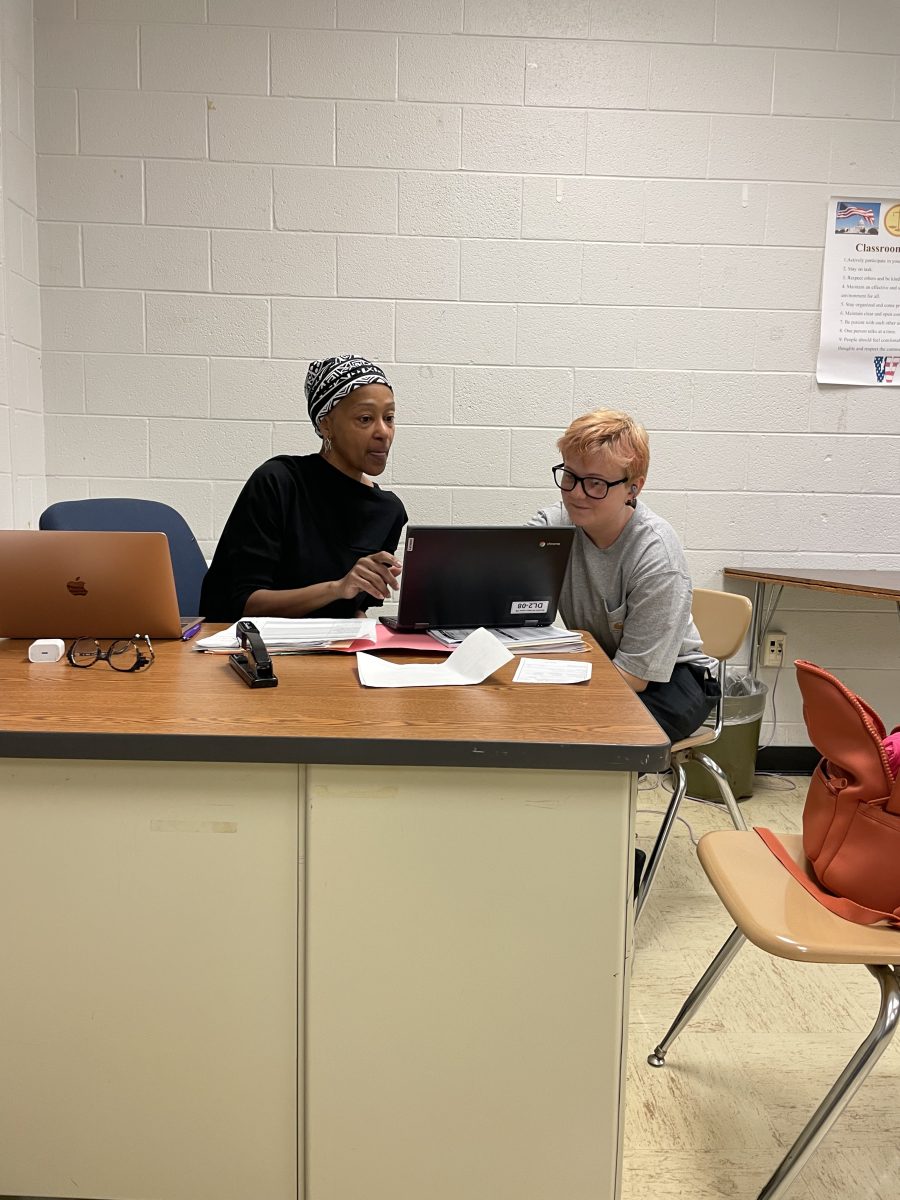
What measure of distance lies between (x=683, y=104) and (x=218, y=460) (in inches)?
75.9

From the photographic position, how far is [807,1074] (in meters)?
1.63

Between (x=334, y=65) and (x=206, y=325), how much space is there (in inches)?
36.1

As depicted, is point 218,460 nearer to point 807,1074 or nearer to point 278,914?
point 278,914

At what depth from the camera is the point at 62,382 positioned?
294cm

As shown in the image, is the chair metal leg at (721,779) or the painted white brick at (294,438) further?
the painted white brick at (294,438)

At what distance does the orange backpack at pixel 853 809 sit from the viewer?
3.79ft

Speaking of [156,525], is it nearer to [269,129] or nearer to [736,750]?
[269,129]

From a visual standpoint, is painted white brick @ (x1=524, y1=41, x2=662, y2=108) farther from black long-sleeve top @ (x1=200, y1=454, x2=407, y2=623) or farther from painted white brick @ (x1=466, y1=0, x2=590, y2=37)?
black long-sleeve top @ (x1=200, y1=454, x2=407, y2=623)

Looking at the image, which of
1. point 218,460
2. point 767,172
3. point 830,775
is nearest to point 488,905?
point 830,775

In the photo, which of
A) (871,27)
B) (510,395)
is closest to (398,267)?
(510,395)

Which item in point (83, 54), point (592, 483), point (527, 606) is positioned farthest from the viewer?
point (83, 54)

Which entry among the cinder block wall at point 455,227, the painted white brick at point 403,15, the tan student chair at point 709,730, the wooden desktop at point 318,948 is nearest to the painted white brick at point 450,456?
the cinder block wall at point 455,227

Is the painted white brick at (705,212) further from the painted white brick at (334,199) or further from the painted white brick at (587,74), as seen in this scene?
the painted white brick at (334,199)

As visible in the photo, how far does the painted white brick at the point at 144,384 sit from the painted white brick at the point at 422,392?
2.09 feet
